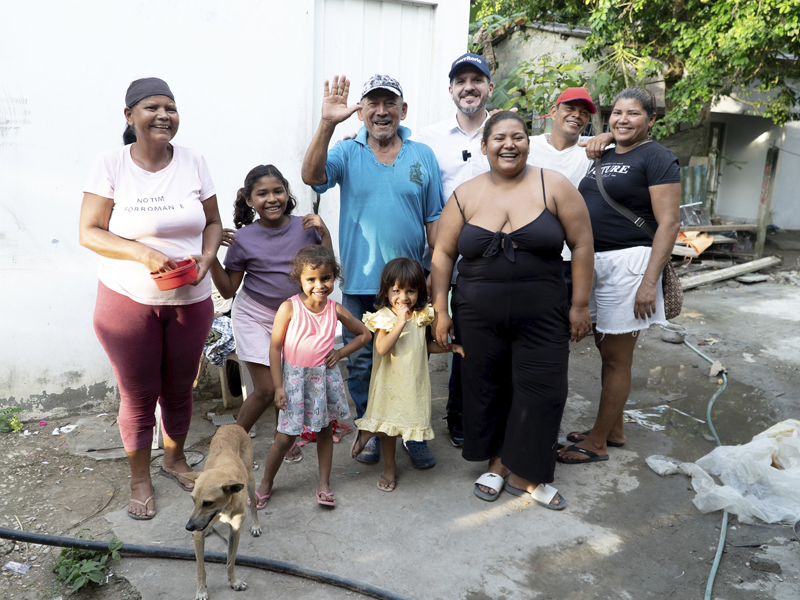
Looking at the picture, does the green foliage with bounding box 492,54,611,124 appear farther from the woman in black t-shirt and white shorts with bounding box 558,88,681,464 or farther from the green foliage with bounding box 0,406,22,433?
the green foliage with bounding box 0,406,22,433

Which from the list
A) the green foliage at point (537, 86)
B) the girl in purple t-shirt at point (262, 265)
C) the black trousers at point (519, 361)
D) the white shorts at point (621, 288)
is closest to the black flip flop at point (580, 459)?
the black trousers at point (519, 361)

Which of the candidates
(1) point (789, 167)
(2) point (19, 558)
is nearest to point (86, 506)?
(2) point (19, 558)

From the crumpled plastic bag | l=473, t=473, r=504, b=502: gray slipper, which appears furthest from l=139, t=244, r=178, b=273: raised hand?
the crumpled plastic bag

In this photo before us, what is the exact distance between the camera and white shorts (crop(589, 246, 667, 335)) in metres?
3.56

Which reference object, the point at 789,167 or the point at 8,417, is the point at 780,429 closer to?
the point at 8,417

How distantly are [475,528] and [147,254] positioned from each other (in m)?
2.14

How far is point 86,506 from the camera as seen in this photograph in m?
3.26

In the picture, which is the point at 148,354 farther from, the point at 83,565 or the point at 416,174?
the point at 416,174

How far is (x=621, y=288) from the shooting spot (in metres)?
3.58

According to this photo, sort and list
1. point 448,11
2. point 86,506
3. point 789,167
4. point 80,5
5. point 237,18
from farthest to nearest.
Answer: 1. point 789,167
2. point 448,11
3. point 237,18
4. point 80,5
5. point 86,506

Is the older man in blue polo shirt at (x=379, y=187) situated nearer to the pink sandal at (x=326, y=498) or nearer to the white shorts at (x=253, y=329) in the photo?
the white shorts at (x=253, y=329)

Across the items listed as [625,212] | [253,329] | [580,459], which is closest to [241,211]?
[253,329]

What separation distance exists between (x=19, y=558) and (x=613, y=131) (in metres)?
3.88

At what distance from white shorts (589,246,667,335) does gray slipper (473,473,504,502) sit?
110cm
